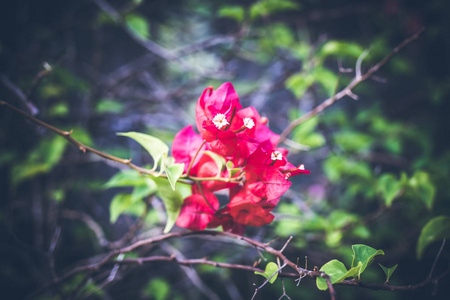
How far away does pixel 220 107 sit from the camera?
1.55 feet

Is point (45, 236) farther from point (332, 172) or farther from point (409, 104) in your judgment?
point (409, 104)

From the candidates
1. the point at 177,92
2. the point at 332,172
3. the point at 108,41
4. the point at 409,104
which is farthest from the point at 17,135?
the point at 409,104

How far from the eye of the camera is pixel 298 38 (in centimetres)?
166

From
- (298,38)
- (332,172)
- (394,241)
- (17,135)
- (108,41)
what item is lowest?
(394,241)

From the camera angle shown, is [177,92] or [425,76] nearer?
[177,92]

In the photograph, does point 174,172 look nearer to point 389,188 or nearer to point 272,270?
point 272,270

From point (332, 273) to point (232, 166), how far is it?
254 millimetres

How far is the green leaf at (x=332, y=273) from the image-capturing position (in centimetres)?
41

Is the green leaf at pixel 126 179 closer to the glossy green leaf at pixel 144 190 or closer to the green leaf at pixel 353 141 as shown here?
the glossy green leaf at pixel 144 190

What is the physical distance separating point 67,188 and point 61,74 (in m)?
0.56

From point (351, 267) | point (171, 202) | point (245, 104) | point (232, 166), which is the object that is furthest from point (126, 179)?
point (245, 104)

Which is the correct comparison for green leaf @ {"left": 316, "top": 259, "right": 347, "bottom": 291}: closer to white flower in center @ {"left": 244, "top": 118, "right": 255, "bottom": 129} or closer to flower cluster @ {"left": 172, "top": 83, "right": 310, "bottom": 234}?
flower cluster @ {"left": 172, "top": 83, "right": 310, "bottom": 234}

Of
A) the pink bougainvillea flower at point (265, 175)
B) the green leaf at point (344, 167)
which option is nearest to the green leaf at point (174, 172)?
the pink bougainvillea flower at point (265, 175)

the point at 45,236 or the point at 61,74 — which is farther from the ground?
the point at 61,74
